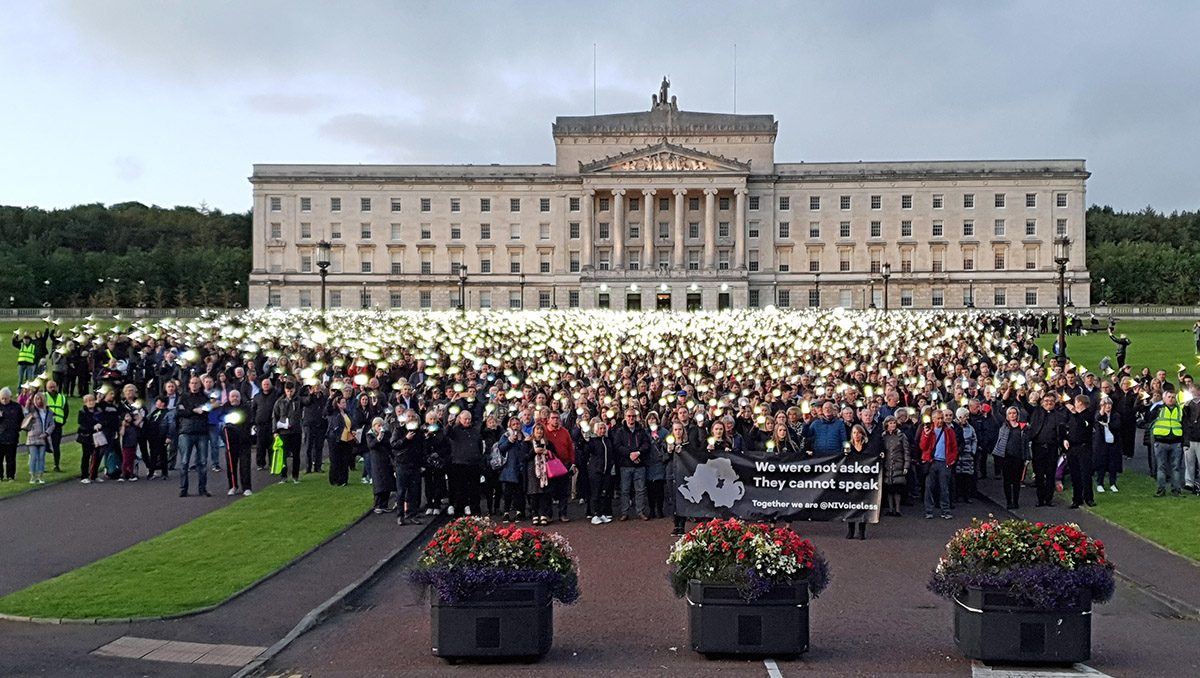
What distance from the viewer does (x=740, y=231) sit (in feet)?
424

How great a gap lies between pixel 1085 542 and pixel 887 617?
299 cm

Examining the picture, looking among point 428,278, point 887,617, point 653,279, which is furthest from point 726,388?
point 428,278

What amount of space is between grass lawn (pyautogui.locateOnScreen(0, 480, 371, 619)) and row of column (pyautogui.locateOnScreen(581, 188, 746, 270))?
108m

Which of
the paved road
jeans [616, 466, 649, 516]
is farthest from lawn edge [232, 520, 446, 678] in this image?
the paved road

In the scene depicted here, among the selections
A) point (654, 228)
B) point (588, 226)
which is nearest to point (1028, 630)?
point (588, 226)

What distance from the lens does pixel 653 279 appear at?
5022 inches

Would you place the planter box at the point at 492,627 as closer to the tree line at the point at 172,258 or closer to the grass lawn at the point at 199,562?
the grass lawn at the point at 199,562

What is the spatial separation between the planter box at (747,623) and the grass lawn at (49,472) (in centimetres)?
1772

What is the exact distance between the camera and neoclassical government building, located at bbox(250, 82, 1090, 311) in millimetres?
130625

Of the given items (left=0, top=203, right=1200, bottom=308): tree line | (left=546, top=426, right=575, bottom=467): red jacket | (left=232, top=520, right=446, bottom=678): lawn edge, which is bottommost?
(left=232, top=520, right=446, bottom=678): lawn edge

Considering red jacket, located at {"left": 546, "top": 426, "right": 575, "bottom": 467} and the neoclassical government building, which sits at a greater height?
the neoclassical government building

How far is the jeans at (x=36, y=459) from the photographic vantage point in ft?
82.5

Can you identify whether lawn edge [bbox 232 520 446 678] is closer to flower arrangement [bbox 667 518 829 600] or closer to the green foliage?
flower arrangement [bbox 667 518 829 600]

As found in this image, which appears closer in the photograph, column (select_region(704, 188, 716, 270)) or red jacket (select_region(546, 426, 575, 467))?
red jacket (select_region(546, 426, 575, 467))
